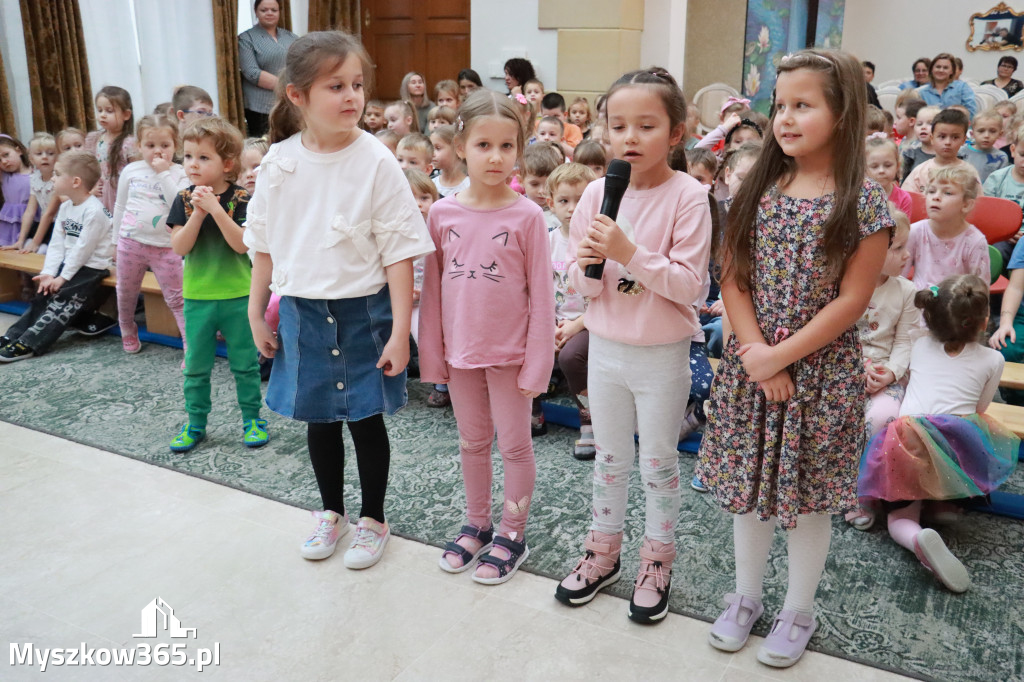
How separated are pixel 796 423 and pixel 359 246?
102cm

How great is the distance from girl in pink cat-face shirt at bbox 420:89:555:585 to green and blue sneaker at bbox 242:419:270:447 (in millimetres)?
1058

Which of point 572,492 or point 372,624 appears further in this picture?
point 572,492

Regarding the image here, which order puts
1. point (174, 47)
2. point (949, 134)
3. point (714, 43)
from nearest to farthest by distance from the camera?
point (949, 134), point (174, 47), point (714, 43)

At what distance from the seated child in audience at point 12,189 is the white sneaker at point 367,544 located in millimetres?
3605

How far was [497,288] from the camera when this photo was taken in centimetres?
193

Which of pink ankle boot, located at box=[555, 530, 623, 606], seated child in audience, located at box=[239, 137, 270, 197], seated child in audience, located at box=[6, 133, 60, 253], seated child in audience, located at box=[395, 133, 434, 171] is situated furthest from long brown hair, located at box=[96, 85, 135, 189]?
pink ankle boot, located at box=[555, 530, 623, 606]

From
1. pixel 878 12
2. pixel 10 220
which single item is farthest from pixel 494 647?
pixel 878 12

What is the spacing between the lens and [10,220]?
190 inches

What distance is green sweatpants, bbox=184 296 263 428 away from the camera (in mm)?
2855

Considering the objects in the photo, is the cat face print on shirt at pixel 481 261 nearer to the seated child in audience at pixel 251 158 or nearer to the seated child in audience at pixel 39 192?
the seated child in audience at pixel 251 158

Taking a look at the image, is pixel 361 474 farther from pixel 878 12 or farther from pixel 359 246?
pixel 878 12

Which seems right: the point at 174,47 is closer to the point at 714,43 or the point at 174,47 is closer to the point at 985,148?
the point at 985,148

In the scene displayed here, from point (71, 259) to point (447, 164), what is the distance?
187 centimetres

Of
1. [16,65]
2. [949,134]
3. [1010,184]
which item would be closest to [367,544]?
[949,134]
